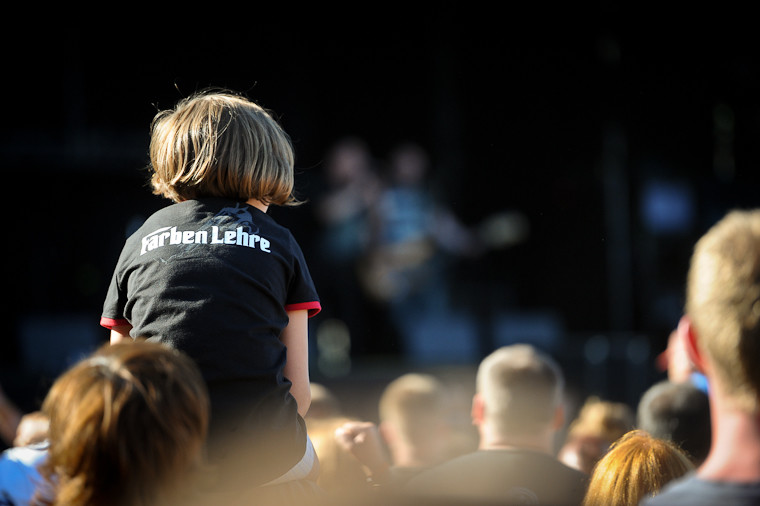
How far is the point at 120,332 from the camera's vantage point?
64.5 inches

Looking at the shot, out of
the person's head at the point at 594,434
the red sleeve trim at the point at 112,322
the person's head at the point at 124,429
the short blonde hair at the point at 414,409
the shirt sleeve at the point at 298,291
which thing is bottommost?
the person's head at the point at 594,434

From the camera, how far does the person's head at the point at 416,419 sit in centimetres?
313

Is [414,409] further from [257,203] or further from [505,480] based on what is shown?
[257,203]

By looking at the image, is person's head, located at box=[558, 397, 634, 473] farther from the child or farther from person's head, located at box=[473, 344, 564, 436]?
the child

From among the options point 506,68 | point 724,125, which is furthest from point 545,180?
point 724,125

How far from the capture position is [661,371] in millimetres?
6734

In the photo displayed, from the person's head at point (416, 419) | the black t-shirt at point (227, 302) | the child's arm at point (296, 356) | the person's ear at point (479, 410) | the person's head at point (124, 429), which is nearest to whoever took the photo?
the person's head at point (124, 429)

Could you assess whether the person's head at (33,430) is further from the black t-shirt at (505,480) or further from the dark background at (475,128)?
the dark background at (475,128)

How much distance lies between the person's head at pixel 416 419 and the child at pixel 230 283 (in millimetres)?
1543

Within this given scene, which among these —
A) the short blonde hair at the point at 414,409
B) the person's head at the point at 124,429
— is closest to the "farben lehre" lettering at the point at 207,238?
the person's head at the point at 124,429

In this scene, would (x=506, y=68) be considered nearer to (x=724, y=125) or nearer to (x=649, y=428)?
(x=724, y=125)

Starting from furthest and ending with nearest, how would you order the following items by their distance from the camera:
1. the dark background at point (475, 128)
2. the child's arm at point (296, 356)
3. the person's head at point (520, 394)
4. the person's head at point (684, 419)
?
the dark background at point (475, 128) → the person's head at point (684, 419) → the person's head at point (520, 394) → the child's arm at point (296, 356)

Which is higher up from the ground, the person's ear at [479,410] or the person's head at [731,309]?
the person's head at [731,309]

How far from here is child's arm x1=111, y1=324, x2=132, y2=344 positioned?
1.63 metres
